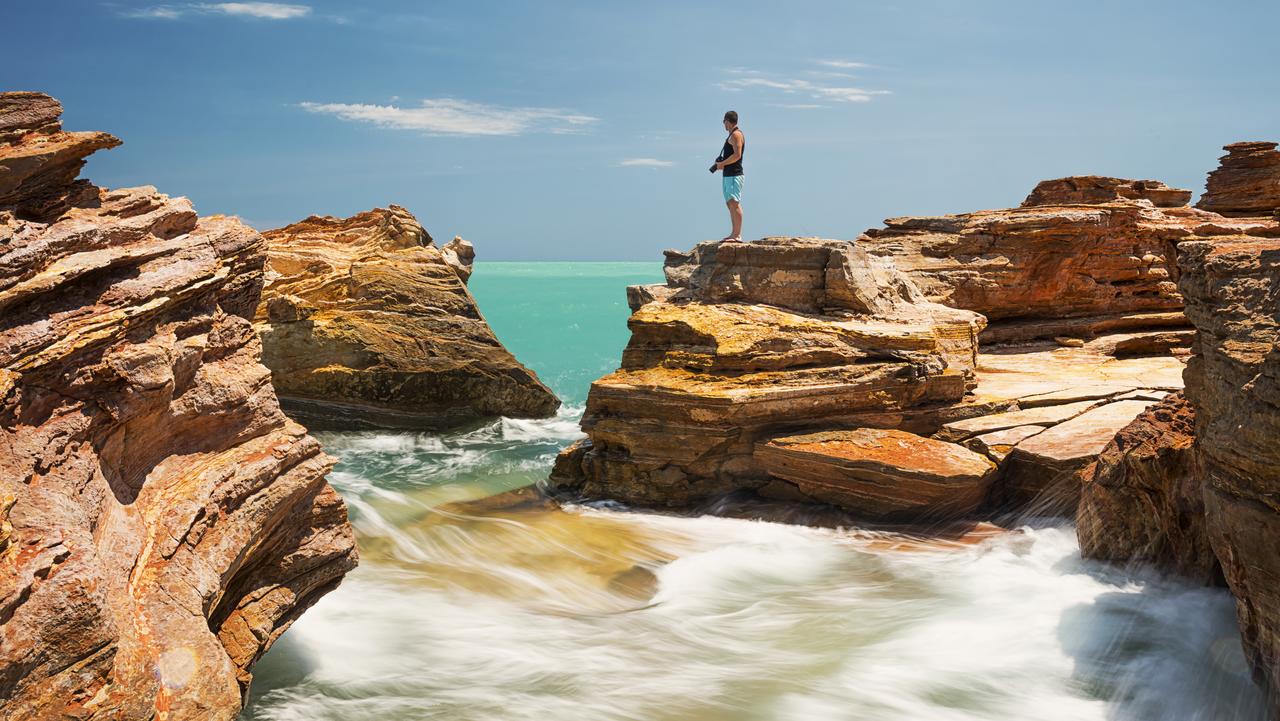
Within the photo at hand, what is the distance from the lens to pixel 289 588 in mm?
6254

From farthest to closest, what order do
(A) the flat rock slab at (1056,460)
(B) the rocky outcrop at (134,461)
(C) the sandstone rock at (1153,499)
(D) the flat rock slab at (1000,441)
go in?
(D) the flat rock slab at (1000,441)
(A) the flat rock slab at (1056,460)
(C) the sandstone rock at (1153,499)
(B) the rocky outcrop at (134,461)

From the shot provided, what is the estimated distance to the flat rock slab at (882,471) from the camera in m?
9.73

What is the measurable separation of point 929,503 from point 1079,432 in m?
1.78

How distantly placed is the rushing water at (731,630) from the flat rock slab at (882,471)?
0.44 metres

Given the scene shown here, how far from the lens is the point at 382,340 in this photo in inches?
625

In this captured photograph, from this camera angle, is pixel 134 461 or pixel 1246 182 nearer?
pixel 134 461

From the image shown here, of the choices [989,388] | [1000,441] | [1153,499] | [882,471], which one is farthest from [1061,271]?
[1153,499]

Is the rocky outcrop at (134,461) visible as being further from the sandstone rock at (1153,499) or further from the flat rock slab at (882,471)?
the sandstone rock at (1153,499)

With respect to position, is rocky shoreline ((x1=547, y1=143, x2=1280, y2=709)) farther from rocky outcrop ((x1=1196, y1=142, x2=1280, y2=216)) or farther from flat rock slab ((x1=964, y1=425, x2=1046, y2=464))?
rocky outcrop ((x1=1196, y1=142, x2=1280, y2=216))

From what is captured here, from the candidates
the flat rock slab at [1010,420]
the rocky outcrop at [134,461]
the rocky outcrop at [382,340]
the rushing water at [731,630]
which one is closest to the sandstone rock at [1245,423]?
the rushing water at [731,630]

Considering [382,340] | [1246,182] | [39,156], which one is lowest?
[382,340]

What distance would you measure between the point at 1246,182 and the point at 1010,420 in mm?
14005

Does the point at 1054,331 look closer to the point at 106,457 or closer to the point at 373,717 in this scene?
the point at 373,717

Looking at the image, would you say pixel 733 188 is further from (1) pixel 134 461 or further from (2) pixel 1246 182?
(2) pixel 1246 182
